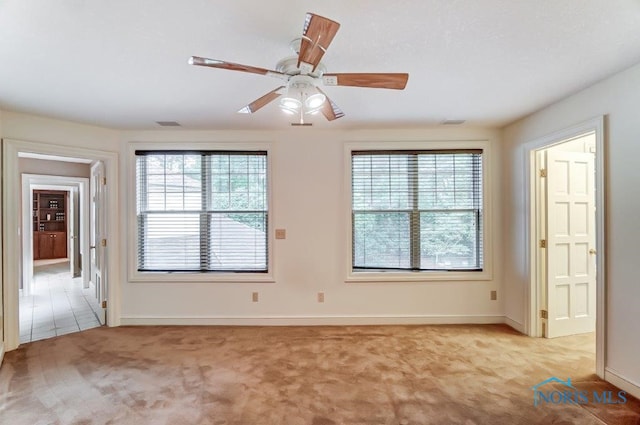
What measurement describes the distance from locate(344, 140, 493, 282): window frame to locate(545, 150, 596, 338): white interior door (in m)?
0.61

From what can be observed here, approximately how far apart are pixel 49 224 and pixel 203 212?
931cm

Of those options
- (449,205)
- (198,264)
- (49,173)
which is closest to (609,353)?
(449,205)

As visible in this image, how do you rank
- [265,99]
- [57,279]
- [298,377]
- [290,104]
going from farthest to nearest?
1. [57,279]
2. [298,377]
3. [265,99]
4. [290,104]

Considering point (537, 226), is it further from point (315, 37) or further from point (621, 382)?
point (315, 37)

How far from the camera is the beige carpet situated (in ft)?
6.59

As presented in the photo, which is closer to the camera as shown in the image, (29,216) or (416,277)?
(416,277)

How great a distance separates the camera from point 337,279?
3660 millimetres

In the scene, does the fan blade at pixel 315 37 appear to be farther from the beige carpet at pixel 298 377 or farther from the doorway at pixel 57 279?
the doorway at pixel 57 279

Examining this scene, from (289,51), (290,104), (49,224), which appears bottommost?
(49,224)

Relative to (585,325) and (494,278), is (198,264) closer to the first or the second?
(494,278)

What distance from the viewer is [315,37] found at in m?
1.34

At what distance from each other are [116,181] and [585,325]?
566cm

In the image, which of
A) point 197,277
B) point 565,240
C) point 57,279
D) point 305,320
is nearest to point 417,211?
point 565,240

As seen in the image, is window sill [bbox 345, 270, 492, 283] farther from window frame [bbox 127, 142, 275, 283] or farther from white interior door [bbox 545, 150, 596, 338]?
window frame [bbox 127, 142, 275, 283]
